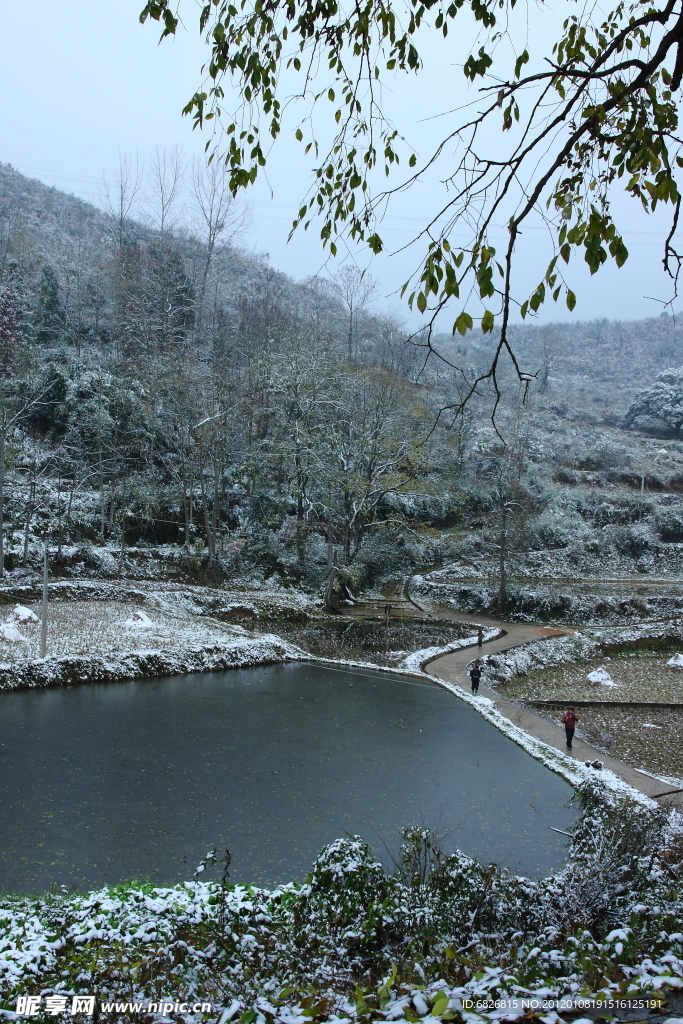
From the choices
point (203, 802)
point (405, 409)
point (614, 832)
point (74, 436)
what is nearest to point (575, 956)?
point (614, 832)

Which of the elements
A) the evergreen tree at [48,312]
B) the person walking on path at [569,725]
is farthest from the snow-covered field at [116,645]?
the evergreen tree at [48,312]

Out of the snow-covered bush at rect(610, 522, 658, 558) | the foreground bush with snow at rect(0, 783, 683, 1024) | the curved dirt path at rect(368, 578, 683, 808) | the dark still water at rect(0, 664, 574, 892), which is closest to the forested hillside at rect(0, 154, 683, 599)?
the snow-covered bush at rect(610, 522, 658, 558)

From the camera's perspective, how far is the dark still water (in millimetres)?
8047

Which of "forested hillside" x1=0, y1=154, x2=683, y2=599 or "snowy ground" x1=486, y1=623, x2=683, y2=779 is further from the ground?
"forested hillside" x1=0, y1=154, x2=683, y2=599

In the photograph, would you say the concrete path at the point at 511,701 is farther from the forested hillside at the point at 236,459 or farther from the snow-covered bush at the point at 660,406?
the snow-covered bush at the point at 660,406

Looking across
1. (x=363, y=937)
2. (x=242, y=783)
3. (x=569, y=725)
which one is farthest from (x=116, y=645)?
(x=363, y=937)

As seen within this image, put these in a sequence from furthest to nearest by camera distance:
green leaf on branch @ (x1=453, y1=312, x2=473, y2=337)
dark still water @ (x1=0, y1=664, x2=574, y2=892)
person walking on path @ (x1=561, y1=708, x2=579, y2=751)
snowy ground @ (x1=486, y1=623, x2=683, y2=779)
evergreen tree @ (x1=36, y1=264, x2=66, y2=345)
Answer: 1. evergreen tree @ (x1=36, y1=264, x2=66, y2=345)
2. snowy ground @ (x1=486, y1=623, x2=683, y2=779)
3. person walking on path @ (x1=561, y1=708, x2=579, y2=751)
4. dark still water @ (x1=0, y1=664, x2=574, y2=892)
5. green leaf on branch @ (x1=453, y1=312, x2=473, y2=337)

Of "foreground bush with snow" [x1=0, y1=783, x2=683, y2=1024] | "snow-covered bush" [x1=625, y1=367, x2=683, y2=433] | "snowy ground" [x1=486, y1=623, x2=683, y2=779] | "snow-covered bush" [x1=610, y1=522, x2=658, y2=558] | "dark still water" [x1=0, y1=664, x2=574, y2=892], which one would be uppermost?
"snow-covered bush" [x1=625, y1=367, x2=683, y2=433]

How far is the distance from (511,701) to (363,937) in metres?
13.5

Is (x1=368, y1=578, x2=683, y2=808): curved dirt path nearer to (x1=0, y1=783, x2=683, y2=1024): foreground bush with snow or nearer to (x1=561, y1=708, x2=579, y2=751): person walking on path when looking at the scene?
(x1=561, y1=708, x2=579, y2=751): person walking on path

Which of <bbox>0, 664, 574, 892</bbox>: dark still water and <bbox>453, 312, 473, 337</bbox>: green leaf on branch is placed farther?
<bbox>0, 664, 574, 892</bbox>: dark still water

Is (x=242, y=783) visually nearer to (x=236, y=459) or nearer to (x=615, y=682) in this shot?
(x=615, y=682)

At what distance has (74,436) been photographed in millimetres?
31250

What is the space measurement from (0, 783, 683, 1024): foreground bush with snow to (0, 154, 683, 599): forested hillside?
2123cm
